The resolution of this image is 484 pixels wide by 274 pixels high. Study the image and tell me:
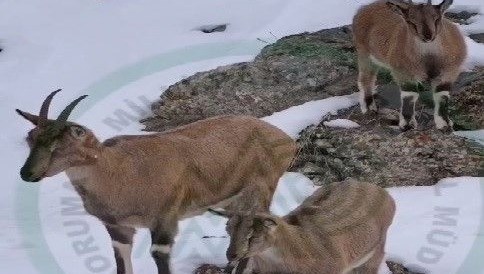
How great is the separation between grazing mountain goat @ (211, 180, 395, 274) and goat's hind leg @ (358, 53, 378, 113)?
3.37 meters

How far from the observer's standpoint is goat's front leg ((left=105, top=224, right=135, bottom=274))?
684 cm

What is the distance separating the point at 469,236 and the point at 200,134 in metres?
2.80

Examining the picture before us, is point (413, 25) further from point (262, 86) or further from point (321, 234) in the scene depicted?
point (321, 234)

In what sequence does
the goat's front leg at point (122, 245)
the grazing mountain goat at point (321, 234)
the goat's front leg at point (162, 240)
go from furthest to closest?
the goat's front leg at point (122, 245) < the goat's front leg at point (162, 240) < the grazing mountain goat at point (321, 234)

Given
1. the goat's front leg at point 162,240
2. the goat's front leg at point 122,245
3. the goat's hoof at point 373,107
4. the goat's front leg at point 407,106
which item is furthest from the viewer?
the goat's hoof at point 373,107

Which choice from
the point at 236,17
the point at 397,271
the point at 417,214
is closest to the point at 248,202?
the point at 397,271

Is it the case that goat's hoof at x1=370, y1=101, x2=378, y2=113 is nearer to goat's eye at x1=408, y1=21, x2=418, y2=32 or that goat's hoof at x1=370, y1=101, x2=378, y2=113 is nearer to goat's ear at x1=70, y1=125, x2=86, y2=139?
goat's eye at x1=408, y1=21, x2=418, y2=32

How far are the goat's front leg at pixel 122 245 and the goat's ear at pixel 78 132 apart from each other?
2.95ft

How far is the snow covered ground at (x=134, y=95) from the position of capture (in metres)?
7.79

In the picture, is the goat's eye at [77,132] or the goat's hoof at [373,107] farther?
the goat's hoof at [373,107]

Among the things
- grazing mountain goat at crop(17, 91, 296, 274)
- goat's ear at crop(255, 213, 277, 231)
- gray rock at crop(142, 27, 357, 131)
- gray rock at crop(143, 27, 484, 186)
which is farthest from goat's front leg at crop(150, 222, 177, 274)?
gray rock at crop(142, 27, 357, 131)

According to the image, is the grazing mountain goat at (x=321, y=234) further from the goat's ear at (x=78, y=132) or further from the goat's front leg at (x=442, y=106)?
the goat's front leg at (x=442, y=106)

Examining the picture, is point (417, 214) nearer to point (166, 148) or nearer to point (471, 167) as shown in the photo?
point (471, 167)

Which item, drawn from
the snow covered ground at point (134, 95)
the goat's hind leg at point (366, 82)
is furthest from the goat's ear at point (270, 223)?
the goat's hind leg at point (366, 82)
